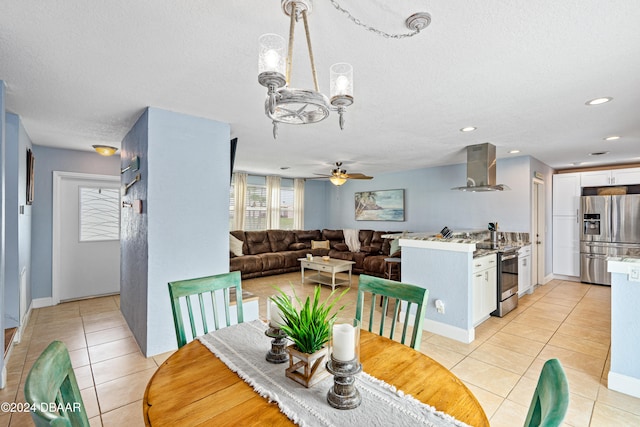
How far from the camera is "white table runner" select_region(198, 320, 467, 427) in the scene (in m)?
0.94

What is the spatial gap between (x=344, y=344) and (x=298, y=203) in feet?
23.6

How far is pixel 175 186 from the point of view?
115 inches

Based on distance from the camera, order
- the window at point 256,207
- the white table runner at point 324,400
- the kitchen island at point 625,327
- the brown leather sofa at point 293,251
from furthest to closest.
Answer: the window at point 256,207
the brown leather sofa at point 293,251
the kitchen island at point 625,327
the white table runner at point 324,400

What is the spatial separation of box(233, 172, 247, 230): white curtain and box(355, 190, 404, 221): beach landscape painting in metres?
2.96

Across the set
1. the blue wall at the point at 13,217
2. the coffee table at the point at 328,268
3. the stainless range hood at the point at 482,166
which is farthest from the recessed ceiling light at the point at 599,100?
the blue wall at the point at 13,217

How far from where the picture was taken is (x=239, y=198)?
7.06m

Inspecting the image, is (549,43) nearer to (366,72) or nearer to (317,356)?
(366,72)

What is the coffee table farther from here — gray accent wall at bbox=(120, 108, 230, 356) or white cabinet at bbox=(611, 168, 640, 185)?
white cabinet at bbox=(611, 168, 640, 185)

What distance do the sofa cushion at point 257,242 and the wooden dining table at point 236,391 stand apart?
5495 mm

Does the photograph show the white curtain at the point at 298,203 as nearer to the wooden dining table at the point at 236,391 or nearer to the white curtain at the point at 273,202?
the white curtain at the point at 273,202

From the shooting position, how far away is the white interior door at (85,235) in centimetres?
455

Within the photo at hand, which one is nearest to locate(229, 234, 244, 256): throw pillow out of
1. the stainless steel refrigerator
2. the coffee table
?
the coffee table

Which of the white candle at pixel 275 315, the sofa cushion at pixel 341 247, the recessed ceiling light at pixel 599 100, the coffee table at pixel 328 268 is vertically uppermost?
the recessed ceiling light at pixel 599 100

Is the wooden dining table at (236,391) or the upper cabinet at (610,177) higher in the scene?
the upper cabinet at (610,177)
